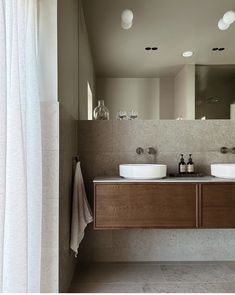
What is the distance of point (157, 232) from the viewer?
2547 mm

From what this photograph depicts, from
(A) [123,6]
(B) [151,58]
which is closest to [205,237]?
(B) [151,58]

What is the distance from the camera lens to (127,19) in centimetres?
251

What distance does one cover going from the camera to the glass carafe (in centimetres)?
257

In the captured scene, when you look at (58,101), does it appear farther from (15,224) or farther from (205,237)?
(205,237)

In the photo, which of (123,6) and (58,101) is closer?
(58,101)

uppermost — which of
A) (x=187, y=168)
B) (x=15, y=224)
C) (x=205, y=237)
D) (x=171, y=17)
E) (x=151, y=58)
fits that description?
(x=171, y=17)

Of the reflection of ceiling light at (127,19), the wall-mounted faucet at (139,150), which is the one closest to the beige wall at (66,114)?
the reflection of ceiling light at (127,19)

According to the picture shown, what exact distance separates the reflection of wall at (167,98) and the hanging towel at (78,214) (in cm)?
100

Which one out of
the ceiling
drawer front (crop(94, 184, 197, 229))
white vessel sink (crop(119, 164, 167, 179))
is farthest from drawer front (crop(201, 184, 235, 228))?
the ceiling

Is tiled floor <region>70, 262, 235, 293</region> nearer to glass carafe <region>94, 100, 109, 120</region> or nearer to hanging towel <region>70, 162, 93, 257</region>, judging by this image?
hanging towel <region>70, 162, 93, 257</region>

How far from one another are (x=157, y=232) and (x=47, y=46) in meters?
1.85

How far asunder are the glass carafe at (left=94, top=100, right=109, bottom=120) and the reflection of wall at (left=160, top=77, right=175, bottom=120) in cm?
52

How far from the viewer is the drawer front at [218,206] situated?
206 cm

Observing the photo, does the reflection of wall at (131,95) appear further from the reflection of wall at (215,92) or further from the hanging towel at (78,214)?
the hanging towel at (78,214)
